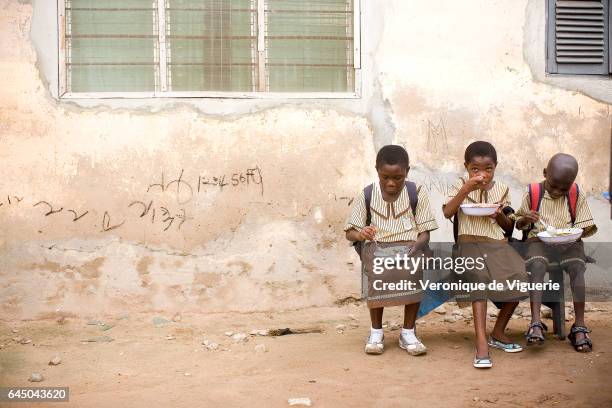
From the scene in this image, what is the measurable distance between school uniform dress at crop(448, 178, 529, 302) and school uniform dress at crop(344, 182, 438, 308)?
244 millimetres

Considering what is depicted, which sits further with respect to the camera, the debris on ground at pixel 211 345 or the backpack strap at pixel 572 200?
the debris on ground at pixel 211 345

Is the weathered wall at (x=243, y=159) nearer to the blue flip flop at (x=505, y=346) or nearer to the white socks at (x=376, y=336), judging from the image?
the white socks at (x=376, y=336)

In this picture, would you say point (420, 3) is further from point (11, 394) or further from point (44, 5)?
point (11, 394)

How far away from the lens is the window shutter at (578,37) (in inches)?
228

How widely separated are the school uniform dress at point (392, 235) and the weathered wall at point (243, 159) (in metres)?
1.08

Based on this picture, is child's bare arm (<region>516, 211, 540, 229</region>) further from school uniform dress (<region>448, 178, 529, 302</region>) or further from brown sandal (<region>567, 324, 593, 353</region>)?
brown sandal (<region>567, 324, 593, 353</region>)

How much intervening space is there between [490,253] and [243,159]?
6.54 ft

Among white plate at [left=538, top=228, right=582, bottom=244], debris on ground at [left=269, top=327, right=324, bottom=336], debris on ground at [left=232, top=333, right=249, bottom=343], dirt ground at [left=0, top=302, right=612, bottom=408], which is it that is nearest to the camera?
dirt ground at [left=0, top=302, right=612, bottom=408]

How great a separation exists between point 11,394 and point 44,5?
287 centimetres

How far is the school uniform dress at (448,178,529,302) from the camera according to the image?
455cm

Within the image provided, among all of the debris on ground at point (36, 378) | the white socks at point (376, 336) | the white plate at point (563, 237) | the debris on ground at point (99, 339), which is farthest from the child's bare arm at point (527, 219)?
the debris on ground at point (36, 378)

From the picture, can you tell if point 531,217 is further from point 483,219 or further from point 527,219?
point 483,219

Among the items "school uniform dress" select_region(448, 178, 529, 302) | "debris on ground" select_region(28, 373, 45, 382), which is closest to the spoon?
"school uniform dress" select_region(448, 178, 529, 302)

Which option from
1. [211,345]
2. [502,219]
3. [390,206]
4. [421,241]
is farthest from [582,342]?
[211,345]
